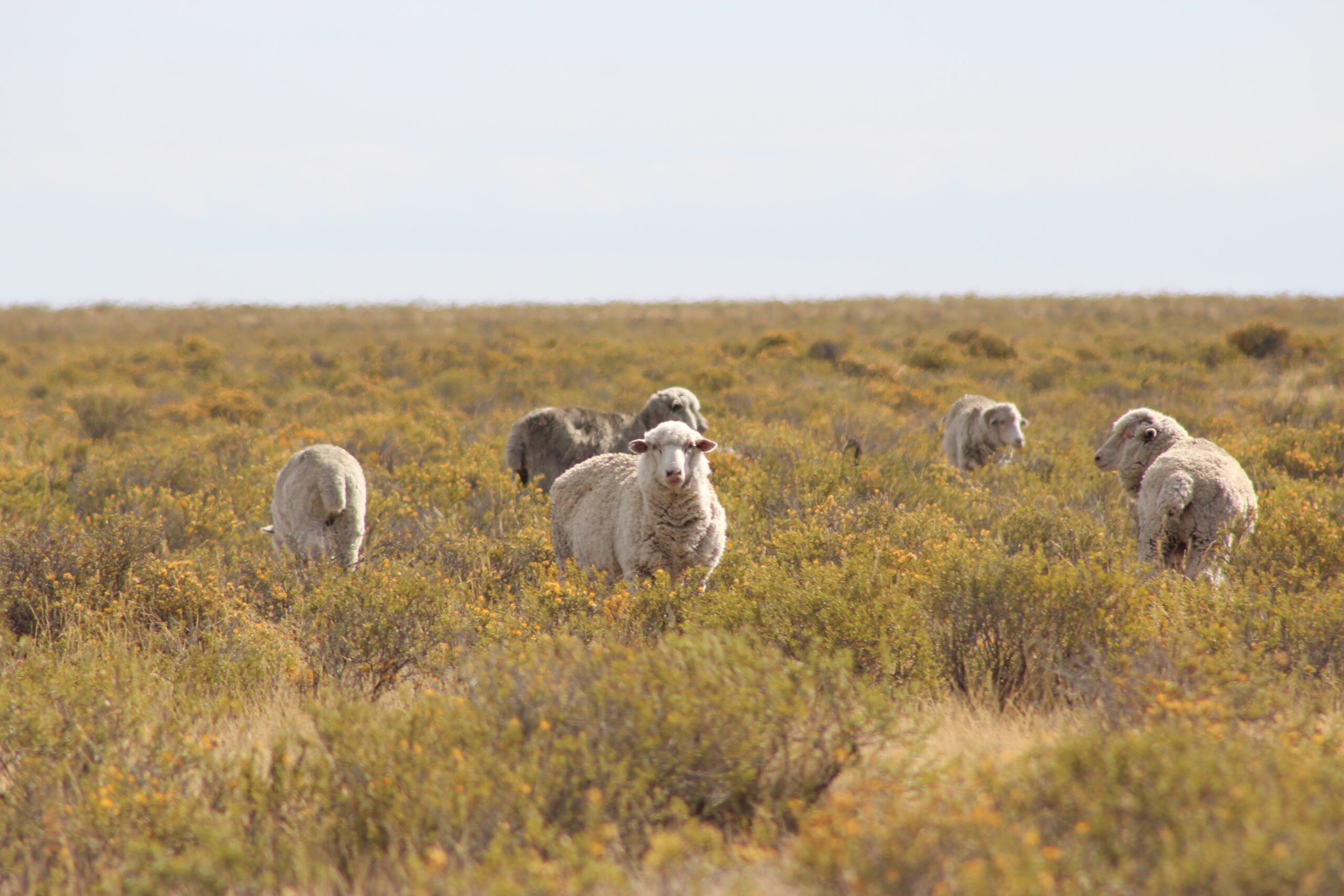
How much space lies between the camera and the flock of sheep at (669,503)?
650 cm

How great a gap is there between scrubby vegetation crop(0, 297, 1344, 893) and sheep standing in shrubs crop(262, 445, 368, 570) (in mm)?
340

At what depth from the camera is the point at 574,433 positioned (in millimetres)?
11281

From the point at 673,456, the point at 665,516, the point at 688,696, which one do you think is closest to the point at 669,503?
the point at 665,516

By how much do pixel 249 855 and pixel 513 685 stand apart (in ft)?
3.74

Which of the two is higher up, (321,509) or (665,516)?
(665,516)

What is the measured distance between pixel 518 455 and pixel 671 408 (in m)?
→ 1.95

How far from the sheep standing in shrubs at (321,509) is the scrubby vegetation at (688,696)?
340mm

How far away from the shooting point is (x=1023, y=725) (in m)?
4.50

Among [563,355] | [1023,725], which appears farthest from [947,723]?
[563,355]

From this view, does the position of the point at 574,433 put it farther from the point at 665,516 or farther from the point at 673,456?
the point at 673,456

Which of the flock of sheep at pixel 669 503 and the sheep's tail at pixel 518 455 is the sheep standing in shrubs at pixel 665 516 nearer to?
the flock of sheep at pixel 669 503

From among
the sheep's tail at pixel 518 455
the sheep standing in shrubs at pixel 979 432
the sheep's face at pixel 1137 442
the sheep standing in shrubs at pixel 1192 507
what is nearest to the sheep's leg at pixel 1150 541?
the sheep standing in shrubs at pixel 1192 507

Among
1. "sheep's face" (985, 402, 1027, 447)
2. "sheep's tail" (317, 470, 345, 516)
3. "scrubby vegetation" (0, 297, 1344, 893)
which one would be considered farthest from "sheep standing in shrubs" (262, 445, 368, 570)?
"sheep's face" (985, 402, 1027, 447)

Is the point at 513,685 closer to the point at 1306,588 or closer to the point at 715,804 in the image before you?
the point at 715,804
